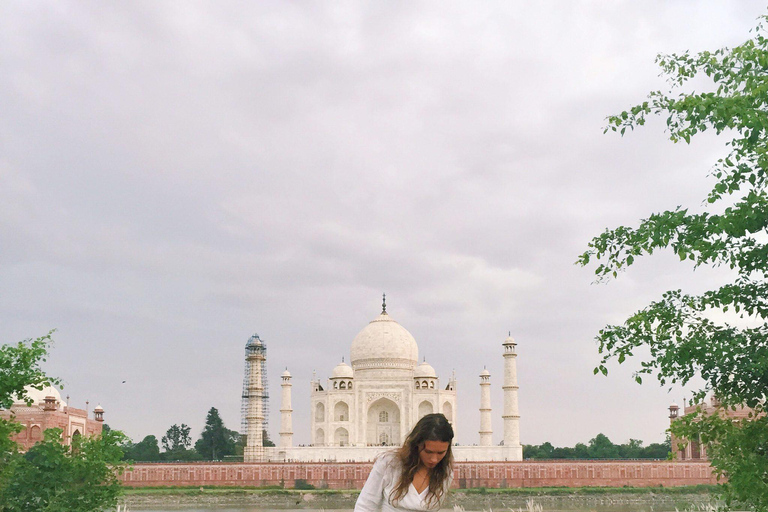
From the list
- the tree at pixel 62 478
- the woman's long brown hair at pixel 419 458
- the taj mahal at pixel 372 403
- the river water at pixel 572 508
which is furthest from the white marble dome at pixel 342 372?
the woman's long brown hair at pixel 419 458

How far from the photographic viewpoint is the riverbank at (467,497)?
2997cm

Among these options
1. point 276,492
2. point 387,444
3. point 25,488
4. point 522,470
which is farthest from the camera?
point 387,444

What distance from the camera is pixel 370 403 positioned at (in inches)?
1603

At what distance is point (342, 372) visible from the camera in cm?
4162

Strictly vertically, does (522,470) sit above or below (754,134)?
below

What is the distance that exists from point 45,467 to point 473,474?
2638cm

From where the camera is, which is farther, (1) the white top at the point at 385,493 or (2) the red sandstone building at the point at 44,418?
(2) the red sandstone building at the point at 44,418

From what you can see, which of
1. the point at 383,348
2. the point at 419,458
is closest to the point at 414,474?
the point at 419,458

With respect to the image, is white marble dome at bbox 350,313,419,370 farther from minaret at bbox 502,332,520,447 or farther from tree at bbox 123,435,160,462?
tree at bbox 123,435,160,462

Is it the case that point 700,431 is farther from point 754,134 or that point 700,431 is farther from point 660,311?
point 754,134

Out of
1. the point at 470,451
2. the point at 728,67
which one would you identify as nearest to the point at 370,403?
the point at 470,451

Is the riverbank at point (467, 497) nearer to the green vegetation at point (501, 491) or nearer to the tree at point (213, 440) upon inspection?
the green vegetation at point (501, 491)

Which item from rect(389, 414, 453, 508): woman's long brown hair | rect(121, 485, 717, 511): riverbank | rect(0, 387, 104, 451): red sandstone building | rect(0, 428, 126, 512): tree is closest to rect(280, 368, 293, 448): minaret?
rect(121, 485, 717, 511): riverbank

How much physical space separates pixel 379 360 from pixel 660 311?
1356 inches
